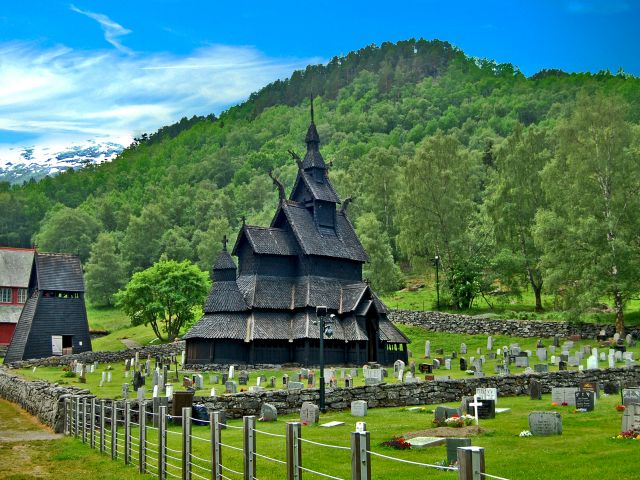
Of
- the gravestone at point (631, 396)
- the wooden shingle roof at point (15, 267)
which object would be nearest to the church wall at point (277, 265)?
the wooden shingle roof at point (15, 267)

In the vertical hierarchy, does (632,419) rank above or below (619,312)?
below

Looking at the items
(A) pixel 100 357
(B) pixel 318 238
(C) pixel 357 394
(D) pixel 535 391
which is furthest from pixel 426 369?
(A) pixel 100 357

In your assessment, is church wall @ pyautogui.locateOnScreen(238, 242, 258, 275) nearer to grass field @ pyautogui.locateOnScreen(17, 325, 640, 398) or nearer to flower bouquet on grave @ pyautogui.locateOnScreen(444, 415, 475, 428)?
grass field @ pyautogui.locateOnScreen(17, 325, 640, 398)

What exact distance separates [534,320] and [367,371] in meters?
24.2

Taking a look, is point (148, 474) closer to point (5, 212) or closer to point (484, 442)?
point (484, 442)

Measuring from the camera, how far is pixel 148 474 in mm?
16109

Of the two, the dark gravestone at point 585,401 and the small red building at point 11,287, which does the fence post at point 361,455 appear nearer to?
the dark gravestone at point 585,401

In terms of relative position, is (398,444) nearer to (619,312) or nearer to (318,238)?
(619,312)

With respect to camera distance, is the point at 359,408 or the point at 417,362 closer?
the point at 359,408

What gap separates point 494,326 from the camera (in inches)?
2286

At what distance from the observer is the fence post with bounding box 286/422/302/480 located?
11.0 meters

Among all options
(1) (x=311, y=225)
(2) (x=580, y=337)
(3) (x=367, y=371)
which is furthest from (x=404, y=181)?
(3) (x=367, y=371)

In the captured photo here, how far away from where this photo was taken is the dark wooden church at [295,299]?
50.9m

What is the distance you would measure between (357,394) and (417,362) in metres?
21.0
